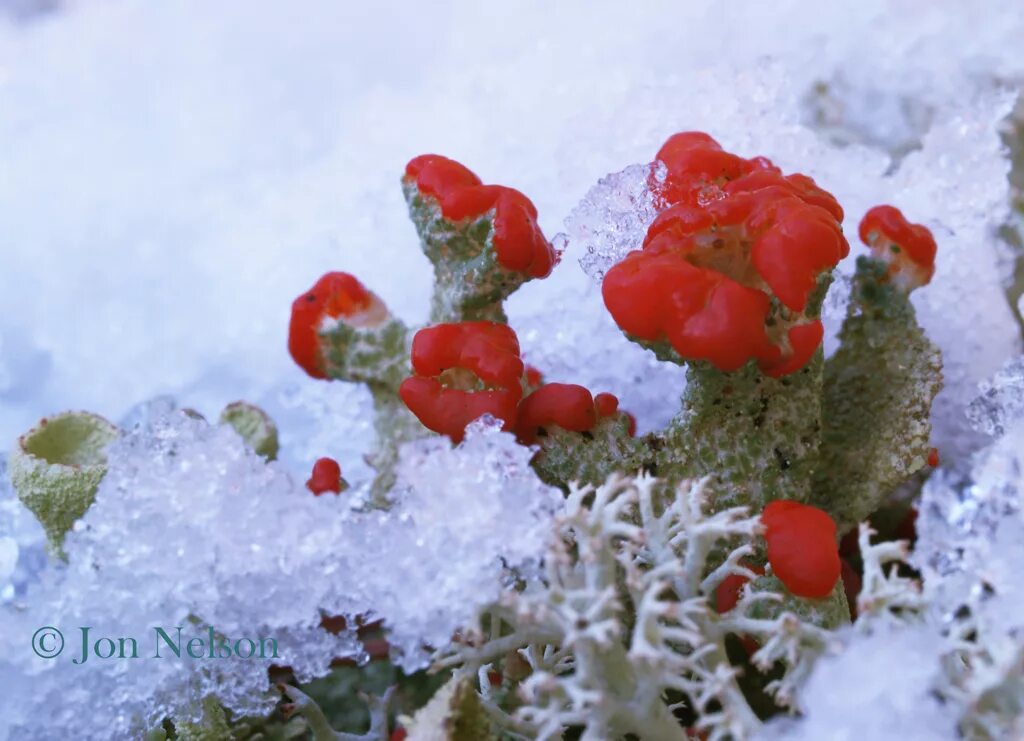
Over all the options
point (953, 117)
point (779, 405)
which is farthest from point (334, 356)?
point (953, 117)

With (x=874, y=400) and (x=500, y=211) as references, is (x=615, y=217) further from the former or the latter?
(x=874, y=400)

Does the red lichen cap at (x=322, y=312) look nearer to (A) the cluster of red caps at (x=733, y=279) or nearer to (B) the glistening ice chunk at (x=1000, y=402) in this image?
(A) the cluster of red caps at (x=733, y=279)

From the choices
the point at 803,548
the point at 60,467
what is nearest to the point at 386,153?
the point at 60,467

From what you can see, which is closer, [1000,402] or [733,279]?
[733,279]

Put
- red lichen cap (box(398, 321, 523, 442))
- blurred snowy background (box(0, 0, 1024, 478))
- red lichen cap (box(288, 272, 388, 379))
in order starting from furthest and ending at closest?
blurred snowy background (box(0, 0, 1024, 478)) → red lichen cap (box(288, 272, 388, 379)) → red lichen cap (box(398, 321, 523, 442))

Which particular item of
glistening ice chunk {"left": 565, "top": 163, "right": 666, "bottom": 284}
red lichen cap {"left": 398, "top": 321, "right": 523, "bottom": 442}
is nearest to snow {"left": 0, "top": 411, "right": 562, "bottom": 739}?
red lichen cap {"left": 398, "top": 321, "right": 523, "bottom": 442}

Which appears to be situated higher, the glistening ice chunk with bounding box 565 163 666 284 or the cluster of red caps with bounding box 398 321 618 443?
the glistening ice chunk with bounding box 565 163 666 284

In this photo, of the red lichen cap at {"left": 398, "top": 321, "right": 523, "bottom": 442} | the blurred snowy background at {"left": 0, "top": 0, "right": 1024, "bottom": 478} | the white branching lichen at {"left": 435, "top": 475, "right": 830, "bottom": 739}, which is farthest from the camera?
the blurred snowy background at {"left": 0, "top": 0, "right": 1024, "bottom": 478}

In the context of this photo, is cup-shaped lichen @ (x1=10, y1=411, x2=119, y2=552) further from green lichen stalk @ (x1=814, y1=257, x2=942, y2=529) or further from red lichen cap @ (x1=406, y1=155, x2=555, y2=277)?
green lichen stalk @ (x1=814, y1=257, x2=942, y2=529)
